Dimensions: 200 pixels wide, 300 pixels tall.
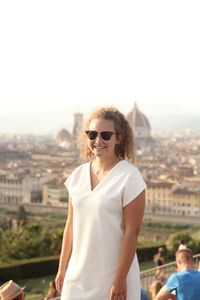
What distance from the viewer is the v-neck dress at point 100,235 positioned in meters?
2.22

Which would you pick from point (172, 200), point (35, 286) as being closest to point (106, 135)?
point (35, 286)

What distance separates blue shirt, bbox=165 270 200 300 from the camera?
8.87ft

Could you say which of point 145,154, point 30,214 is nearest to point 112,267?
point 30,214

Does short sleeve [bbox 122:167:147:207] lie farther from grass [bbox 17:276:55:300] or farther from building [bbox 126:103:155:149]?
building [bbox 126:103:155:149]

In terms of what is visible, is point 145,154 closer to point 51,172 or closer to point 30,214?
point 51,172

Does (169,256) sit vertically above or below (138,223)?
below

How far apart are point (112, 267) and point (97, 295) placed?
9 cm

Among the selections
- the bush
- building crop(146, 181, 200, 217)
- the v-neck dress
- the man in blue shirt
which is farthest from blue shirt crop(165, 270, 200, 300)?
building crop(146, 181, 200, 217)

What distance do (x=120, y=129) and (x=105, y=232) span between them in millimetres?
336

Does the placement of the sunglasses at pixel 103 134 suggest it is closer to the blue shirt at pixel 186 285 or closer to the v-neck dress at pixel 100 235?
the v-neck dress at pixel 100 235

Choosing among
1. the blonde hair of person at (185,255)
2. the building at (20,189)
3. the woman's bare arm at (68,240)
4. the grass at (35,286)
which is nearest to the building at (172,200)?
the building at (20,189)

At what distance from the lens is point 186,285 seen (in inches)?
107

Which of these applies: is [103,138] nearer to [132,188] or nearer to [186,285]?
[132,188]

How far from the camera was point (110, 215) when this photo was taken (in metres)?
2.22
